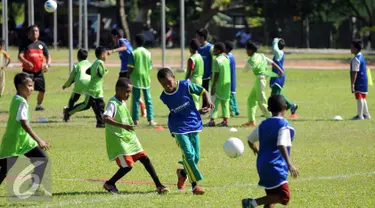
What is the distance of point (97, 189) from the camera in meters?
11.7

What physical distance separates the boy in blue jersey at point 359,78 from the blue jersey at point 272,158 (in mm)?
11663

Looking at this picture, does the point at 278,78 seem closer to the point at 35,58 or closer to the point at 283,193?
the point at 35,58

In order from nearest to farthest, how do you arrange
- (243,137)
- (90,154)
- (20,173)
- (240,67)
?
(20,173), (90,154), (243,137), (240,67)

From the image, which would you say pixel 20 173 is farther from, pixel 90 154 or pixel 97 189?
pixel 90 154

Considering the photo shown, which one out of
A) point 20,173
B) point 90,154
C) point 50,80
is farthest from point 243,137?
point 50,80

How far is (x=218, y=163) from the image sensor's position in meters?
14.2

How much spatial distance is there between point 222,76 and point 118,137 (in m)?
8.44

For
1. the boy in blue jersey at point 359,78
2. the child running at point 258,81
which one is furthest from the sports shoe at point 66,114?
the boy in blue jersey at point 359,78

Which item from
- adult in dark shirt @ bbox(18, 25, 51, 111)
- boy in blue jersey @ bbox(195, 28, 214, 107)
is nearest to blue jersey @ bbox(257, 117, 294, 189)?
boy in blue jersey @ bbox(195, 28, 214, 107)

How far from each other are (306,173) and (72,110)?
7744 millimetres

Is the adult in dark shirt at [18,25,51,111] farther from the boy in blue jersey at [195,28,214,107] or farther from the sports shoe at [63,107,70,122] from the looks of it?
the boy in blue jersey at [195,28,214,107]

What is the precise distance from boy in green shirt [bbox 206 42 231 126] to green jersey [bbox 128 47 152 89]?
57.5 inches

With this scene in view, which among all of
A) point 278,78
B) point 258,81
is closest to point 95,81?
point 258,81

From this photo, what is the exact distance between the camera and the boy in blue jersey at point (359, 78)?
67.5 feet
